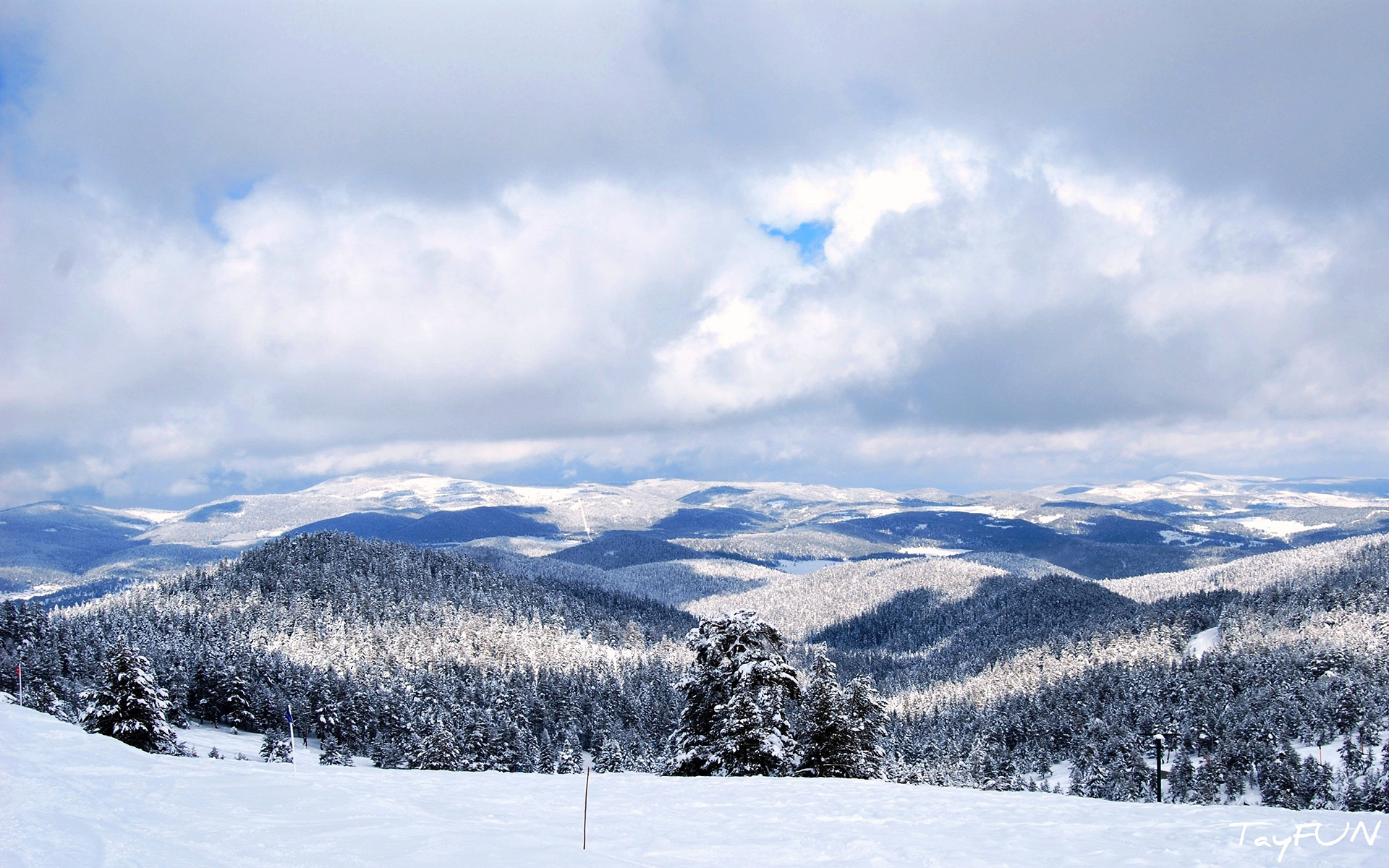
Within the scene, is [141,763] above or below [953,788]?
above

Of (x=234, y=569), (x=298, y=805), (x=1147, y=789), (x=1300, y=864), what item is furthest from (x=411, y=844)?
(x=234, y=569)

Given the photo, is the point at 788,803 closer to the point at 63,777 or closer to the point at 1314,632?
the point at 63,777

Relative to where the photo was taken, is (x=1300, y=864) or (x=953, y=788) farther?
(x=953, y=788)

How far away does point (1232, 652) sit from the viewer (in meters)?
143

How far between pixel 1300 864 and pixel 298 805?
55.3ft

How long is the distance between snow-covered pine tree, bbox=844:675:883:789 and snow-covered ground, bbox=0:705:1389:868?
50.2ft

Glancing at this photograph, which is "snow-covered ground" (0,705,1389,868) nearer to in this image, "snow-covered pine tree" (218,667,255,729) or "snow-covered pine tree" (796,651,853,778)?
"snow-covered pine tree" (796,651,853,778)

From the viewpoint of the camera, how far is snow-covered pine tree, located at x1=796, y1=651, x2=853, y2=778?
3244 cm
